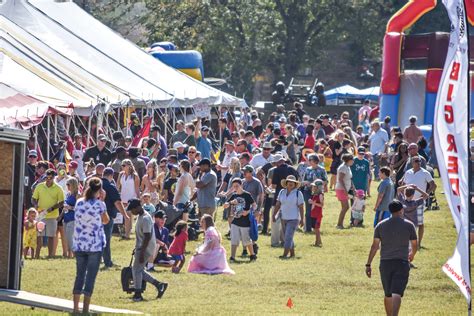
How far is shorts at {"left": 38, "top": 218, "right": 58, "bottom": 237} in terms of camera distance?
22.3 metres

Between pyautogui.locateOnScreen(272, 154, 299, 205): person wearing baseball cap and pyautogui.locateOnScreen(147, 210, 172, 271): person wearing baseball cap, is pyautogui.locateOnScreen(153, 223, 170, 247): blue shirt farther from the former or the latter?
pyautogui.locateOnScreen(272, 154, 299, 205): person wearing baseball cap

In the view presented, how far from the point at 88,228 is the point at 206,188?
25.5 feet

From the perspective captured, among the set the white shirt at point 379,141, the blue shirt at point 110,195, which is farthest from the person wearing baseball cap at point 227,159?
the blue shirt at point 110,195

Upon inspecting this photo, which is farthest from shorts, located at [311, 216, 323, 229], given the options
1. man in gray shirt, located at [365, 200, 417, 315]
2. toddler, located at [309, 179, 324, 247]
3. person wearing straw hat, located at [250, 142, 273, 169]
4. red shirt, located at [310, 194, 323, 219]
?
man in gray shirt, located at [365, 200, 417, 315]

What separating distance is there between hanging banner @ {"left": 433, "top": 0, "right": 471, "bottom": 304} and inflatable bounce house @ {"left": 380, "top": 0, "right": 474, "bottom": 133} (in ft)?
91.7

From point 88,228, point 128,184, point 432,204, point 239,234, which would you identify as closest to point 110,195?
point 239,234

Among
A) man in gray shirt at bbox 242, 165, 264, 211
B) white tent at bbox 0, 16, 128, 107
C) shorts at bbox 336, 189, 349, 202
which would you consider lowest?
shorts at bbox 336, 189, 349, 202

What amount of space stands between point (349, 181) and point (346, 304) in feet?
30.8

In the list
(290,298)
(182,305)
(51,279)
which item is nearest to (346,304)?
(290,298)

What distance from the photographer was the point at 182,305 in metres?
17.5

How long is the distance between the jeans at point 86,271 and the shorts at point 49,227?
6106 millimetres

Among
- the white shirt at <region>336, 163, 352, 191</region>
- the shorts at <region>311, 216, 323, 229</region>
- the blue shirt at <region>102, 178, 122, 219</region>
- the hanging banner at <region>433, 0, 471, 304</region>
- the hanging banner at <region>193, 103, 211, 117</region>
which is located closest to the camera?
the hanging banner at <region>433, 0, 471, 304</region>

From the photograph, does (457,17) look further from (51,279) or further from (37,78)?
(37,78)

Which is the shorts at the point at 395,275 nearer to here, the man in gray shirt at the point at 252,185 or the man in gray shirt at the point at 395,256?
the man in gray shirt at the point at 395,256
